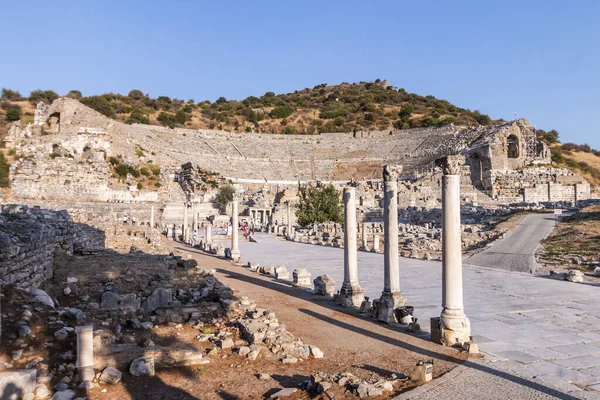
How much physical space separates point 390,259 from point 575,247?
15.9 m

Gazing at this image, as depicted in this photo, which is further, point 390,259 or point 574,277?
point 574,277

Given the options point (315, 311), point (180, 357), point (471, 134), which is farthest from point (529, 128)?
point (180, 357)

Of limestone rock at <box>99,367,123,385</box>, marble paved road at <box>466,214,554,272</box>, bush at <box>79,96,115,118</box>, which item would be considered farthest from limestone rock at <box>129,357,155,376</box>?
bush at <box>79,96,115,118</box>

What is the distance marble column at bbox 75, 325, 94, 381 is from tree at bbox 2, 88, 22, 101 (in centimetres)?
9588

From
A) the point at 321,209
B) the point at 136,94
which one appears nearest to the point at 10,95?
the point at 136,94

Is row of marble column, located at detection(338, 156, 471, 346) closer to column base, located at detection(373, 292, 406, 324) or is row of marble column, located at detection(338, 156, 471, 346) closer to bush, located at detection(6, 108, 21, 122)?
column base, located at detection(373, 292, 406, 324)

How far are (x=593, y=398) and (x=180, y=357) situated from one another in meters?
5.04

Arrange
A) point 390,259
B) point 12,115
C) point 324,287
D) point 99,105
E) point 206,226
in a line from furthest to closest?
point 99,105
point 12,115
point 206,226
point 324,287
point 390,259

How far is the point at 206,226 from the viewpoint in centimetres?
3344

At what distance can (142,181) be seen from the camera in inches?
1976

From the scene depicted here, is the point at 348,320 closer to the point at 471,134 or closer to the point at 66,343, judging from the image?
the point at 66,343

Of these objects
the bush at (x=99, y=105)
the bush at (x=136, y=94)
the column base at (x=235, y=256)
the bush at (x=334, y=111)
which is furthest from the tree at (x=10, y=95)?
the column base at (x=235, y=256)

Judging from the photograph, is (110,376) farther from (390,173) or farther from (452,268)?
(390,173)

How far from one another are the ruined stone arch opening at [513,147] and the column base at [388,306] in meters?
59.4
